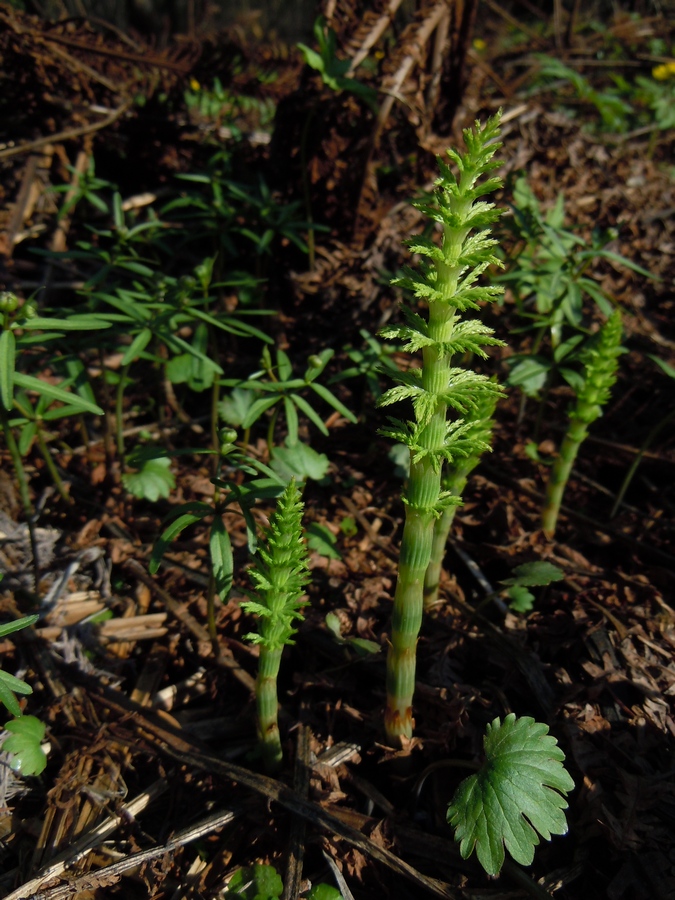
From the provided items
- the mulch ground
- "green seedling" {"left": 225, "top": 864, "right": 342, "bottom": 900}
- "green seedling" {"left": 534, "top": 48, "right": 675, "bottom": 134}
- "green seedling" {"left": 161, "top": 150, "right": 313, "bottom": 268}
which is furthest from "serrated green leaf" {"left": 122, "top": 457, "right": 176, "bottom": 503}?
"green seedling" {"left": 534, "top": 48, "right": 675, "bottom": 134}

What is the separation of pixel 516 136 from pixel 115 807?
13.3 ft

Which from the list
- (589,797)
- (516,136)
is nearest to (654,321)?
(516,136)

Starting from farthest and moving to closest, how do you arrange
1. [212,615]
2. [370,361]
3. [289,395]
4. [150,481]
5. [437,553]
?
[370,361] → [150,481] → [289,395] → [437,553] → [212,615]

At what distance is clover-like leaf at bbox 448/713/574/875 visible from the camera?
4.91 ft

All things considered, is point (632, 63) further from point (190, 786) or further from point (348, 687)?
point (190, 786)

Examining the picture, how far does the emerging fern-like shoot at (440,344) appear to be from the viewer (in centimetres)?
134

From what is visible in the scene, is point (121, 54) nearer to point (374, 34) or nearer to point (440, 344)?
point (374, 34)

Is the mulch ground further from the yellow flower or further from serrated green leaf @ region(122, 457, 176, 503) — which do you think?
the yellow flower

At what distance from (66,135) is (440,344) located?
2.81m

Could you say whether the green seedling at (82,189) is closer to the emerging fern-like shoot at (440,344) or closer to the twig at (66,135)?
the twig at (66,135)

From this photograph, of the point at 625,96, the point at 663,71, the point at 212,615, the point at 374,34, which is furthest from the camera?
the point at 625,96

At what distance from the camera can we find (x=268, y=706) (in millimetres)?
1803

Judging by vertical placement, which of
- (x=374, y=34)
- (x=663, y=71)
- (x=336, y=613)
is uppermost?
(x=663, y=71)

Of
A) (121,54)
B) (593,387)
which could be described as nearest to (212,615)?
(593,387)
